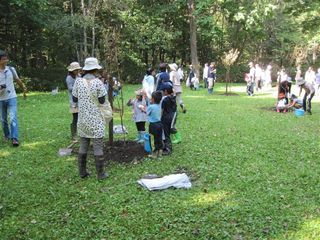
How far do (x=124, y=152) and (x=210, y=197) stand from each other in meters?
2.77

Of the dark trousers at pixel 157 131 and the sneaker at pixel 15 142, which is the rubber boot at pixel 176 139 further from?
the sneaker at pixel 15 142

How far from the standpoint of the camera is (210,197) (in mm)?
5719

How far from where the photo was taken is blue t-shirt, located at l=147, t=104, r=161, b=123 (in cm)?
768

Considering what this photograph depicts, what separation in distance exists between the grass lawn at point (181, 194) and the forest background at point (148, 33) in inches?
236

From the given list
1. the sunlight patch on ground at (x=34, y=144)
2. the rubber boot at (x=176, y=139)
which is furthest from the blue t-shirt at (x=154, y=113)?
the sunlight patch on ground at (x=34, y=144)

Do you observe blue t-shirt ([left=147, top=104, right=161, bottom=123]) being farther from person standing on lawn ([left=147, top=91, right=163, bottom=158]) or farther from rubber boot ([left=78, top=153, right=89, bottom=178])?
rubber boot ([left=78, top=153, right=89, bottom=178])

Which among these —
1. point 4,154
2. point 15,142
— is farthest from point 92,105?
point 15,142

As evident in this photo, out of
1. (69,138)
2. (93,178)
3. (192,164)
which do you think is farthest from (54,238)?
(69,138)

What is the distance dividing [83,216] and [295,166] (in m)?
4.09

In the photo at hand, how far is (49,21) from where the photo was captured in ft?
69.1

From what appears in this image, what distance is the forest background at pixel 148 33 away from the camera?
21.0 m

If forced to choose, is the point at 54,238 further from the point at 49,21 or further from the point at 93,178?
the point at 49,21

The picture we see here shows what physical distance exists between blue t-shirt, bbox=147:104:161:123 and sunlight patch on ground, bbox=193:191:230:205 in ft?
7.59

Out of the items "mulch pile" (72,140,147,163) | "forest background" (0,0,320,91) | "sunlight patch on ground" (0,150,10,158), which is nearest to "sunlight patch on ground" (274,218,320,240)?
"mulch pile" (72,140,147,163)
